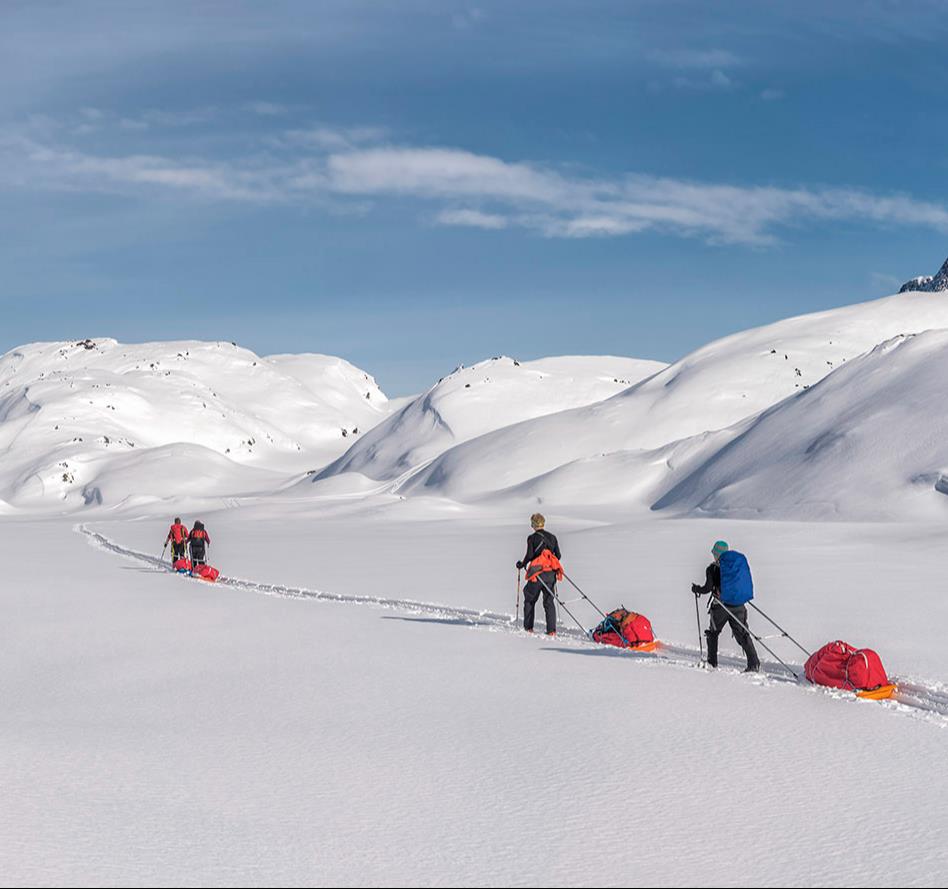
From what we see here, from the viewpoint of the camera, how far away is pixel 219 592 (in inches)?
906

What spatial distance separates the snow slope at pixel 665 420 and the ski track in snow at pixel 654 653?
4366 centimetres

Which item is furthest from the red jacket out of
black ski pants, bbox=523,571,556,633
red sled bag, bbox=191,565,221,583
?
black ski pants, bbox=523,571,556,633

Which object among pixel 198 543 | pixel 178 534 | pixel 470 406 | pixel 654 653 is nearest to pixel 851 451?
pixel 178 534

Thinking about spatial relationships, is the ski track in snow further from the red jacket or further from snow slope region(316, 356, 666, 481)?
snow slope region(316, 356, 666, 481)

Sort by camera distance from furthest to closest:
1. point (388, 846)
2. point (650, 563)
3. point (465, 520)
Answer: point (465, 520)
point (650, 563)
point (388, 846)

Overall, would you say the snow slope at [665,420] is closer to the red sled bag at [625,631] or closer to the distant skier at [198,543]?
the distant skier at [198,543]

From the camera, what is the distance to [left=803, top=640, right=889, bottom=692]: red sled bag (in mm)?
10758

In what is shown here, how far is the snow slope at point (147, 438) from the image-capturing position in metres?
112

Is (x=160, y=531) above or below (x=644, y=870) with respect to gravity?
above

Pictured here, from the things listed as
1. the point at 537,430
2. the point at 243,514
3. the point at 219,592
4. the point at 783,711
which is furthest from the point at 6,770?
the point at 537,430

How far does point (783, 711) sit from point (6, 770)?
22.9ft

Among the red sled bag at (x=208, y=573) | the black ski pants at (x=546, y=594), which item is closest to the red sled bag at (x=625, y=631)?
the black ski pants at (x=546, y=594)

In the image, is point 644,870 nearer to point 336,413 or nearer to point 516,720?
point 516,720

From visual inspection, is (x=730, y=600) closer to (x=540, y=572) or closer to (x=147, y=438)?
(x=540, y=572)
